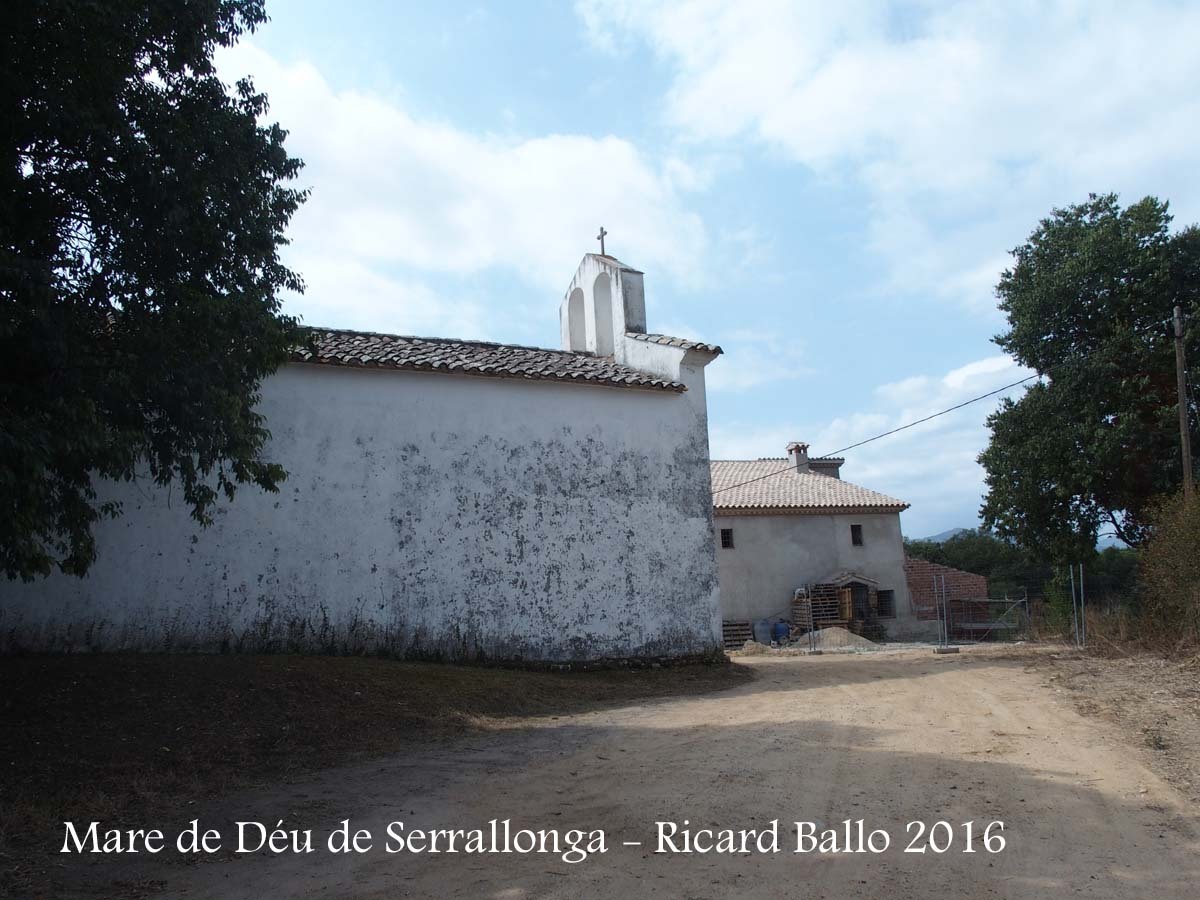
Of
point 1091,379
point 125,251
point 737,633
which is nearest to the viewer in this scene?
point 125,251

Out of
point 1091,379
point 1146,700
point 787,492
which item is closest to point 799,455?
point 787,492

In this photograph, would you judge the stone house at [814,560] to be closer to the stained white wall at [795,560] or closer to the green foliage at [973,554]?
the stained white wall at [795,560]

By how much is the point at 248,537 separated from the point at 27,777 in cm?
595

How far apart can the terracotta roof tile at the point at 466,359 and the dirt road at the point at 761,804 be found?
644 centimetres

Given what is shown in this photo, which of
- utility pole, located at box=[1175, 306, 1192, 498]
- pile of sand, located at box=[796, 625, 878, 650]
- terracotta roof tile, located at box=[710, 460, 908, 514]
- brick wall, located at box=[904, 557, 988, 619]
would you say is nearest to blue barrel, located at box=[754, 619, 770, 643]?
pile of sand, located at box=[796, 625, 878, 650]

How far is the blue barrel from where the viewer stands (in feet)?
87.5

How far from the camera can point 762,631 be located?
26906 millimetres

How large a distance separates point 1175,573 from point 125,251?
1539 centimetres

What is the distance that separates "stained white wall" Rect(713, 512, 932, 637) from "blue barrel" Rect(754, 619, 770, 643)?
43cm

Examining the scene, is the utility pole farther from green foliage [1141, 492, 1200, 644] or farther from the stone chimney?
the stone chimney

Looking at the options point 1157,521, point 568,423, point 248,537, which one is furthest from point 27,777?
point 1157,521

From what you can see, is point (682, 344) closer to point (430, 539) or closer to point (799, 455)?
point (430, 539)

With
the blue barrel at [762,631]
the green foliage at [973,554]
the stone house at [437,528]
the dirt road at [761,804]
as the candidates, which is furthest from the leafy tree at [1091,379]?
the green foliage at [973,554]

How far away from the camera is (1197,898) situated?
391 cm
